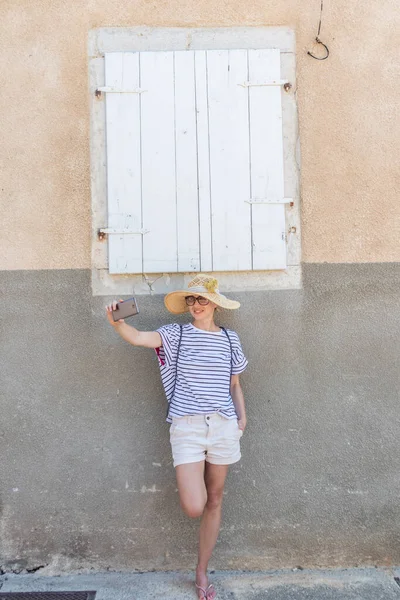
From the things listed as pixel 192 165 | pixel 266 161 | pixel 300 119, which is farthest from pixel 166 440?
pixel 300 119

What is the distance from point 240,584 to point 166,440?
0.95m

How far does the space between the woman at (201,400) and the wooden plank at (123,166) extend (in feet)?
1.63

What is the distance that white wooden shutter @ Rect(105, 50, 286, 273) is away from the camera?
12.6 feet

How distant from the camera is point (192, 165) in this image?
12.7ft

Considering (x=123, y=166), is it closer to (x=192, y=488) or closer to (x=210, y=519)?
(x=192, y=488)

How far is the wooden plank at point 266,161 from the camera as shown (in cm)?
387

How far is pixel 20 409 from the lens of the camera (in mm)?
3855

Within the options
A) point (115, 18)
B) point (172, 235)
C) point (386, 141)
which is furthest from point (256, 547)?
point (115, 18)

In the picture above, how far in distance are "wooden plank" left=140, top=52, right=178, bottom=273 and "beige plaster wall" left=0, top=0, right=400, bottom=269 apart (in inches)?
14.4

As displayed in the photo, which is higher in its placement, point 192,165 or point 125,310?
point 192,165

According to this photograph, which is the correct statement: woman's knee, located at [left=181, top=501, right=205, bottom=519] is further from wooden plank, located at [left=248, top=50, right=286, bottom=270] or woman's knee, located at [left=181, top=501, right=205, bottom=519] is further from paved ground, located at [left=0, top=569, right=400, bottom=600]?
wooden plank, located at [left=248, top=50, right=286, bottom=270]

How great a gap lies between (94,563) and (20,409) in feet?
3.48

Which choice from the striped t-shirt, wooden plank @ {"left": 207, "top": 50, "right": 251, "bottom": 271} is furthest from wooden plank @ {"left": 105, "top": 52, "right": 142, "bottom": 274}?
the striped t-shirt

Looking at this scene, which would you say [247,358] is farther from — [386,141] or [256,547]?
[386,141]
